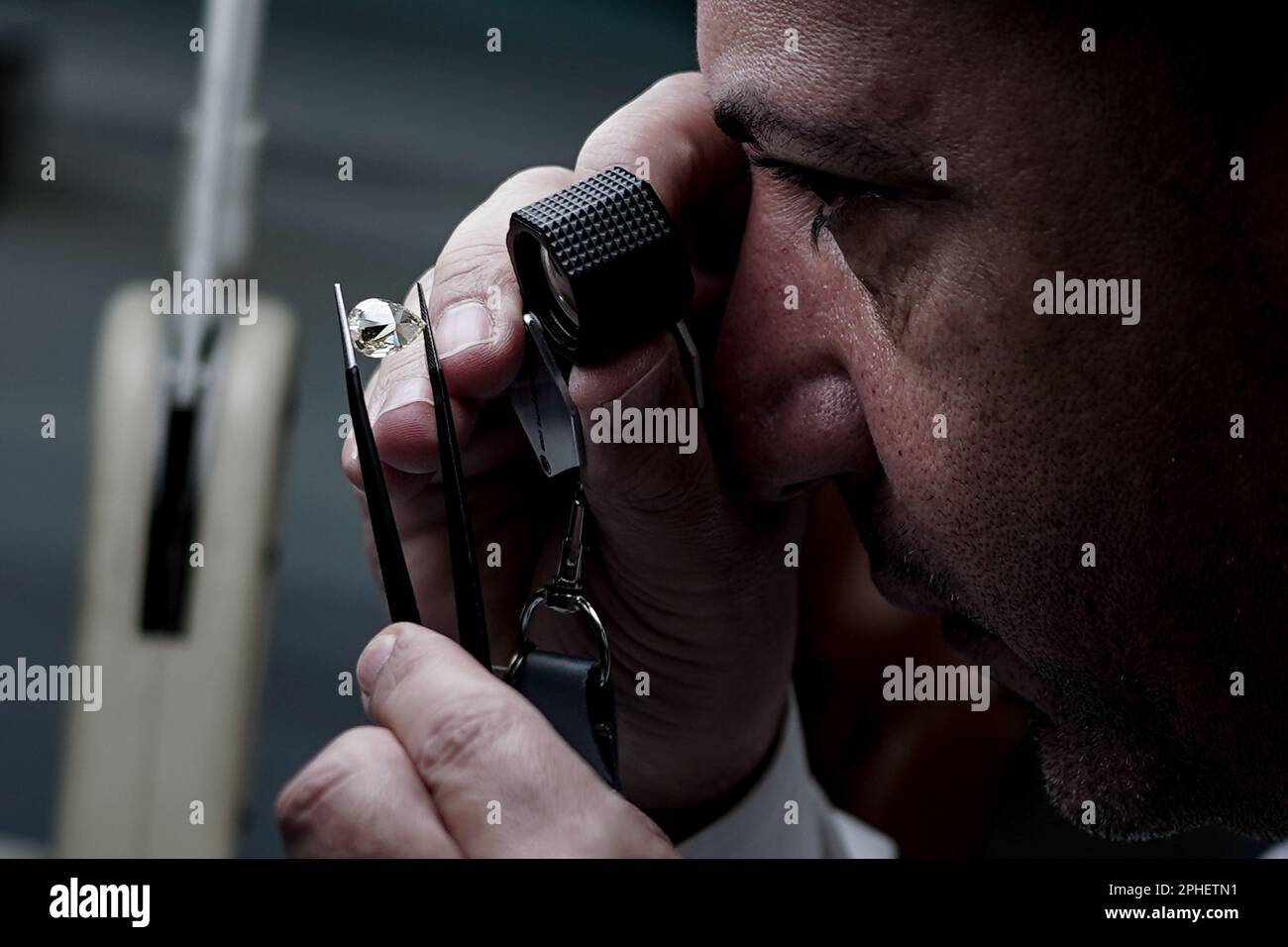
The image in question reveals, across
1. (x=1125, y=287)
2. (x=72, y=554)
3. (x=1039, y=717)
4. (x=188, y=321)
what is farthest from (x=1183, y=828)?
(x=72, y=554)

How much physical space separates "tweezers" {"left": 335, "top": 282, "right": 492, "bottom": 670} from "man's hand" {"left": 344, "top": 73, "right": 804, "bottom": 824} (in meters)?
0.03

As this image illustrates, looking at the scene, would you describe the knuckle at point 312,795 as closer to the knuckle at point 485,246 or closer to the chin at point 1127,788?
the knuckle at point 485,246

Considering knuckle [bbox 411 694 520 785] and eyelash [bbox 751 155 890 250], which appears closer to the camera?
knuckle [bbox 411 694 520 785]

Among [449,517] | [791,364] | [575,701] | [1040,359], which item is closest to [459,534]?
[449,517]

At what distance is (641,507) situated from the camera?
0.92 m

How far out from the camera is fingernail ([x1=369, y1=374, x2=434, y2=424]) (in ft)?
2.75

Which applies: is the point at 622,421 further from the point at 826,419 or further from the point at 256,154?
the point at 256,154

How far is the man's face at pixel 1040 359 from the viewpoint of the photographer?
703mm

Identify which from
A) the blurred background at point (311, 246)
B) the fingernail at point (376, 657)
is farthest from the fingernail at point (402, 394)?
the blurred background at point (311, 246)

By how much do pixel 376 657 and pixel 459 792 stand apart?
10 centimetres

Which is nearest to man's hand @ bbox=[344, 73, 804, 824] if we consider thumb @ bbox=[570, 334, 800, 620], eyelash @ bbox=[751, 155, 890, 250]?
thumb @ bbox=[570, 334, 800, 620]

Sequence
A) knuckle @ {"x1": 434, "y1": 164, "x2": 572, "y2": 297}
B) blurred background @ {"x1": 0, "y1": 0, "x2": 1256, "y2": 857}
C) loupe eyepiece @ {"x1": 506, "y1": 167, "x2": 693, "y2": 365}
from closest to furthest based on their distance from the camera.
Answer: loupe eyepiece @ {"x1": 506, "y1": 167, "x2": 693, "y2": 365}
knuckle @ {"x1": 434, "y1": 164, "x2": 572, "y2": 297}
blurred background @ {"x1": 0, "y1": 0, "x2": 1256, "y2": 857}

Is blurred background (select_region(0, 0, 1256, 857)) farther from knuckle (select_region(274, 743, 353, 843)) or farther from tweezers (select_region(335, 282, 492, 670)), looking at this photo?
knuckle (select_region(274, 743, 353, 843))

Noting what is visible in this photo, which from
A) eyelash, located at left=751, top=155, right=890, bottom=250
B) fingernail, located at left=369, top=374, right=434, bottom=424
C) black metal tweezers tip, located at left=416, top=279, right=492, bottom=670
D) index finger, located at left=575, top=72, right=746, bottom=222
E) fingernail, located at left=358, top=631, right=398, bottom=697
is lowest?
fingernail, located at left=358, top=631, right=398, bottom=697
